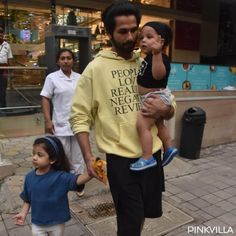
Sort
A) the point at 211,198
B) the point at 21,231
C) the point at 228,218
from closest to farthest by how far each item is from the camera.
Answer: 1. the point at 21,231
2. the point at 228,218
3. the point at 211,198

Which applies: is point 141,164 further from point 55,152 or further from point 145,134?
point 55,152

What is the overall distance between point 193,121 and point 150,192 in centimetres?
401

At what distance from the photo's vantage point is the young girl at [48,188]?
252 cm

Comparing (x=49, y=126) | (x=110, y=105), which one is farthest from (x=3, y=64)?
(x=110, y=105)

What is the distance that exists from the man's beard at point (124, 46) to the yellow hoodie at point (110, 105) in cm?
6

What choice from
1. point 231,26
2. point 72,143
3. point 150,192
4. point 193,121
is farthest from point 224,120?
point 231,26

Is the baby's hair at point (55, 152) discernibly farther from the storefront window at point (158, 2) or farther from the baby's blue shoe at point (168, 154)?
the storefront window at point (158, 2)

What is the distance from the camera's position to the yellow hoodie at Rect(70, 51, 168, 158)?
2240 millimetres

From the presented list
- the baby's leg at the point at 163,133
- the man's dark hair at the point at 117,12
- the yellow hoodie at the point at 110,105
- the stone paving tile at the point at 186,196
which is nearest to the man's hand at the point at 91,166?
the yellow hoodie at the point at 110,105

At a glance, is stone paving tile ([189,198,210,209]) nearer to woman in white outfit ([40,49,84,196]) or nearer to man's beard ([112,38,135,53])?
woman in white outfit ([40,49,84,196])

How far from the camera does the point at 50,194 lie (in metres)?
2.54

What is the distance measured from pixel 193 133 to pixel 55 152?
410 centimetres

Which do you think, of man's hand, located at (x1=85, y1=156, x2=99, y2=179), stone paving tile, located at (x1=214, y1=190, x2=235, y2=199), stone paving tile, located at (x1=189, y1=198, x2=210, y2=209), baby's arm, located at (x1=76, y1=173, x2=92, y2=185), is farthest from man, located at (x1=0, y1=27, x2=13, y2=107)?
man's hand, located at (x1=85, y1=156, x2=99, y2=179)

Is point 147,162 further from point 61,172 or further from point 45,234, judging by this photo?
point 45,234
